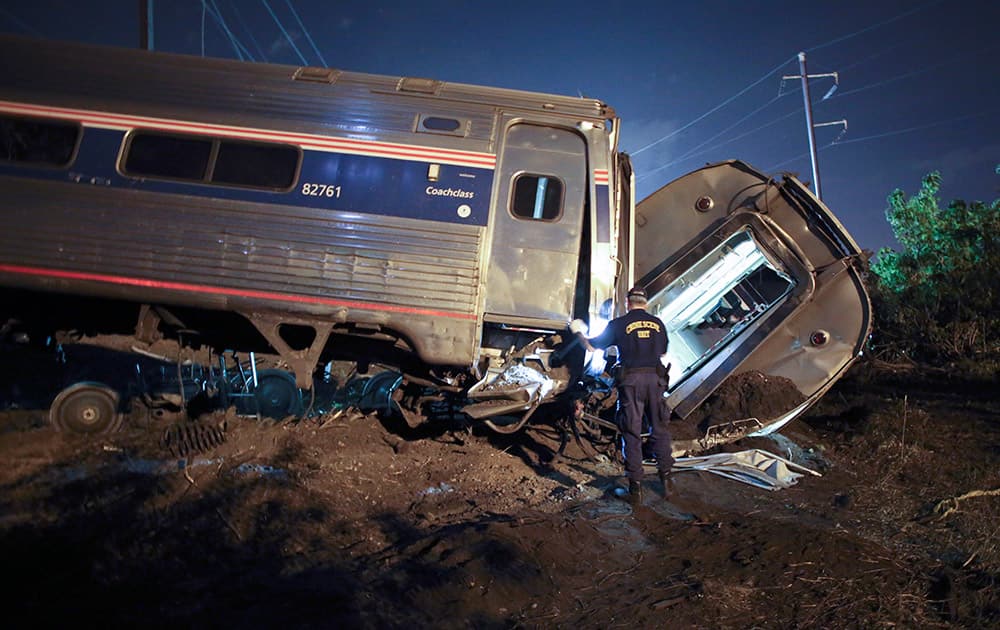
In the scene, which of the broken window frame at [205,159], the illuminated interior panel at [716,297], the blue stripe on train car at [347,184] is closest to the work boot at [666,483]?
the illuminated interior panel at [716,297]

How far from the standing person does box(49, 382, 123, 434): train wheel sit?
15.9ft

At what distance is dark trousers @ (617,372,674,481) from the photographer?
518 cm

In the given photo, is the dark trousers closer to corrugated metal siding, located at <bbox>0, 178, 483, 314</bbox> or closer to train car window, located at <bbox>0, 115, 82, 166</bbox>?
corrugated metal siding, located at <bbox>0, 178, 483, 314</bbox>

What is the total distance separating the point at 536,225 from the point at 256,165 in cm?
267

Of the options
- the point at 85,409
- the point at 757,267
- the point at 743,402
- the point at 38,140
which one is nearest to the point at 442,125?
the point at 38,140

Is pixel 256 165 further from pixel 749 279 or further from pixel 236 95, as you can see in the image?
pixel 749 279

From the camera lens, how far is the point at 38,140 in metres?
5.48

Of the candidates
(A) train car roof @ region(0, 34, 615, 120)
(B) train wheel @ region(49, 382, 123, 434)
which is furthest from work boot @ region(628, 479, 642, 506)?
(B) train wheel @ region(49, 382, 123, 434)

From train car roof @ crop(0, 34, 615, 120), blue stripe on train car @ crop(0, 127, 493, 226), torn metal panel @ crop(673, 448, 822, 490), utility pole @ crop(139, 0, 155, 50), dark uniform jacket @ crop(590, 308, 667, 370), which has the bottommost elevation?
torn metal panel @ crop(673, 448, 822, 490)

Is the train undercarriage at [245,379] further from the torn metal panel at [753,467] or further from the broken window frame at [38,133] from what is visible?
the broken window frame at [38,133]

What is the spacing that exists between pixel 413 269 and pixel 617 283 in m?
2.01

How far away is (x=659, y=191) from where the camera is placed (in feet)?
23.6

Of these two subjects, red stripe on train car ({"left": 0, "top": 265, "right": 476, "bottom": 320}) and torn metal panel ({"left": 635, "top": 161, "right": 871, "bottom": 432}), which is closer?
red stripe on train car ({"left": 0, "top": 265, "right": 476, "bottom": 320})

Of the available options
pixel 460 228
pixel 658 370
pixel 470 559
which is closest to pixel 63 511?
pixel 470 559
